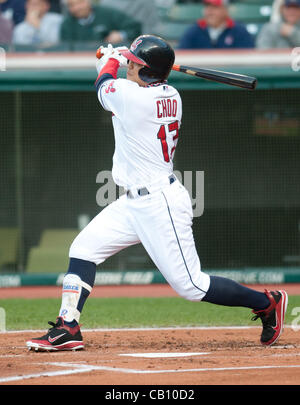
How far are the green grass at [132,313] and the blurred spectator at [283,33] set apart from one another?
2.94 m

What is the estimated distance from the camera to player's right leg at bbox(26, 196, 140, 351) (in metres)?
4.34

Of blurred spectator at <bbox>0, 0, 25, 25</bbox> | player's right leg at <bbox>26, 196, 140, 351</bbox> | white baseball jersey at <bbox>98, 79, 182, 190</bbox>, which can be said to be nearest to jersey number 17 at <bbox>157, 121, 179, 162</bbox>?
white baseball jersey at <bbox>98, 79, 182, 190</bbox>

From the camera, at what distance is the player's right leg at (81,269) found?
4340mm

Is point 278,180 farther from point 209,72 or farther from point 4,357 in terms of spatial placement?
point 4,357

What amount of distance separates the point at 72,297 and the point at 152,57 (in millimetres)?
1405

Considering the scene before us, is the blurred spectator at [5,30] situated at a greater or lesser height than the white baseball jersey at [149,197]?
greater

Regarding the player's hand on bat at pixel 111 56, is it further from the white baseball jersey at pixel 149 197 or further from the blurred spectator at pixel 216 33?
the blurred spectator at pixel 216 33

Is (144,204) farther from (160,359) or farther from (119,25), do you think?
(119,25)

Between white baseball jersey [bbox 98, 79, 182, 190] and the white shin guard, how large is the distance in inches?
23.6

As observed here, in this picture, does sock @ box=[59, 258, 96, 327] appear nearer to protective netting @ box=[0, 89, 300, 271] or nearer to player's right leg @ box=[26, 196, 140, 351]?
player's right leg @ box=[26, 196, 140, 351]

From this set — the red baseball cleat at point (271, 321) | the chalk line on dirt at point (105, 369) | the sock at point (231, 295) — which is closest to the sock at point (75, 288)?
the chalk line on dirt at point (105, 369)

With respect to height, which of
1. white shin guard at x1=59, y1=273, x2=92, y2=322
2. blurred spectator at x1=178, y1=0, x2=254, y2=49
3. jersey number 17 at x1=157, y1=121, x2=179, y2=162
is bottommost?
white shin guard at x1=59, y1=273, x2=92, y2=322

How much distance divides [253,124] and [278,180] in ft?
2.15

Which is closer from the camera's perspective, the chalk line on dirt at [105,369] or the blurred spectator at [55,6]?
the chalk line on dirt at [105,369]
